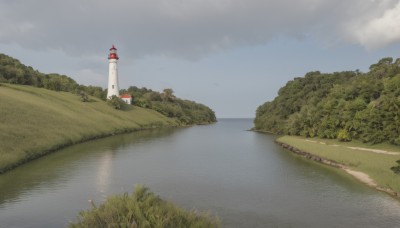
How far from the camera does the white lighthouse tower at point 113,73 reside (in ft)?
443

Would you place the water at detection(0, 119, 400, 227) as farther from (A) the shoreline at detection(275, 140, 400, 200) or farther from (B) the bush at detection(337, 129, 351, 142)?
(B) the bush at detection(337, 129, 351, 142)

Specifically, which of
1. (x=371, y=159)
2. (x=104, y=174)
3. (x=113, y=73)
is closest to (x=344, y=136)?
(x=371, y=159)

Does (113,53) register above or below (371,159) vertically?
above

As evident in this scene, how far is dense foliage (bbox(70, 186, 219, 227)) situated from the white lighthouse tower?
124012 mm

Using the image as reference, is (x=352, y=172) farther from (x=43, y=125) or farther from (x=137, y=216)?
(x=43, y=125)

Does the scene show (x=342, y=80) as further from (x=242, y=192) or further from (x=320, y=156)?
(x=242, y=192)

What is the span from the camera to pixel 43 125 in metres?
61.3

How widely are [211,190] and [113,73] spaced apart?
112 meters

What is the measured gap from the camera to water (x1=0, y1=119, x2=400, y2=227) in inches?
923

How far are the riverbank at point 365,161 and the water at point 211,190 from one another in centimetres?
158

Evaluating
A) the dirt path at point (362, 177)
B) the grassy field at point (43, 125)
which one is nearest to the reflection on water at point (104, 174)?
the grassy field at point (43, 125)

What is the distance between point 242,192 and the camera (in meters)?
30.8

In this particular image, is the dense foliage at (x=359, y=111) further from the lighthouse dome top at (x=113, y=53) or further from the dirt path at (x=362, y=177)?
the lighthouse dome top at (x=113, y=53)

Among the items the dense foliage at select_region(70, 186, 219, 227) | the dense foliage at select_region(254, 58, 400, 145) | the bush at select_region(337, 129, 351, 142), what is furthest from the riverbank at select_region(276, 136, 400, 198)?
the dense foliage at select_region(70, 186, 219, 227)
